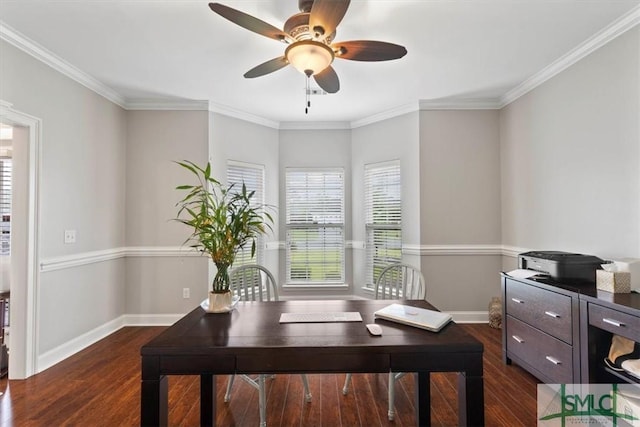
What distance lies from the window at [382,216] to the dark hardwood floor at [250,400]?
1.73 metres

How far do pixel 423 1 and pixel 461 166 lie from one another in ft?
7.20

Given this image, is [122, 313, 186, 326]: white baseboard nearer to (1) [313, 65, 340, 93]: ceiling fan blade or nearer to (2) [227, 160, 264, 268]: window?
(2) [227, 160, 264, 268]: window

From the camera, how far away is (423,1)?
207 centimetres

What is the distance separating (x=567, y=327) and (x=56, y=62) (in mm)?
4483

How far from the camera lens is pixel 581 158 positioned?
2.65m

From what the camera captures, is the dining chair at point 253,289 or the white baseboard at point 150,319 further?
the white baseboard at point 150,319

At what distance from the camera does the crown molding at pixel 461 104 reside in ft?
12.4

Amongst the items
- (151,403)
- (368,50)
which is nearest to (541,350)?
(368,50)

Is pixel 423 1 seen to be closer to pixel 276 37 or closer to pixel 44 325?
pixel 276 37

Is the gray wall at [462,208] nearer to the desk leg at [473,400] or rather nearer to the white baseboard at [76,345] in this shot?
the desk leg at [473,400]

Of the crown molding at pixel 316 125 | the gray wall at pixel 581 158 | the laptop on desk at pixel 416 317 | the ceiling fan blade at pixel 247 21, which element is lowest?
the laptop on desk at pixel 416 317

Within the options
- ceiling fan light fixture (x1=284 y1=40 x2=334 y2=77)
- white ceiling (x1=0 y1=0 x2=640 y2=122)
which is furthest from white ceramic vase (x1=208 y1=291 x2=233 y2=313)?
white ceiling (x1=0 y1=0 x2=640 y2=122)

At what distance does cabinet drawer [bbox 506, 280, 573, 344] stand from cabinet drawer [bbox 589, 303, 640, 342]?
0.18m

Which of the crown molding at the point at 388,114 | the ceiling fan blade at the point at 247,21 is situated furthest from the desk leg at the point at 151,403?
the crown molding at the point at 388,114
